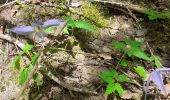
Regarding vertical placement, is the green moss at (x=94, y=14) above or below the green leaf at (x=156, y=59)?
above

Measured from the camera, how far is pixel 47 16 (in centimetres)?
298

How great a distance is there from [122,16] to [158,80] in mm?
1858

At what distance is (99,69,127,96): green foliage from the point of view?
2293 millimetres

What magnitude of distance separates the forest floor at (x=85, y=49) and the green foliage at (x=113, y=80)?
3.7 inches

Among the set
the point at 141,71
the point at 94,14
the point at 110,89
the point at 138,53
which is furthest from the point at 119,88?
the point at 94,14

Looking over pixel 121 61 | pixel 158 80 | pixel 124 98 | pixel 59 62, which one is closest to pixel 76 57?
pixel 59 62

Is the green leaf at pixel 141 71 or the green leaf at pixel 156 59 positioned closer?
the green leaf at pixel 141 71

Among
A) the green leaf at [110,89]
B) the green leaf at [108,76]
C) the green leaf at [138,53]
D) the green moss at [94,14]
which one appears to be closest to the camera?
the green leaf at [110,89]

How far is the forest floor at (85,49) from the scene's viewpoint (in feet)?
7.88

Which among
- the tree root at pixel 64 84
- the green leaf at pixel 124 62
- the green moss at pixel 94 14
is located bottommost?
the tree root at pixel 64 84

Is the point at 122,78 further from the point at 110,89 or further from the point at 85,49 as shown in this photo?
the point at 85,49

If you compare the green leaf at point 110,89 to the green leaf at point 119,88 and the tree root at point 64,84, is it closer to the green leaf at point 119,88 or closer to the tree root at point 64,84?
the green leaf at point 119,88

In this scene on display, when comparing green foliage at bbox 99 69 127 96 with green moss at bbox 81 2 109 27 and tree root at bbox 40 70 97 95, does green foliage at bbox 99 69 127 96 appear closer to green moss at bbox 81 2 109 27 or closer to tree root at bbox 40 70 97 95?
tree root at bbox 40 70 97 95

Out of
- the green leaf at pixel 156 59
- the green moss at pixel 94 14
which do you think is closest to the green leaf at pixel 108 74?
the green leaf at pixel 156 59
